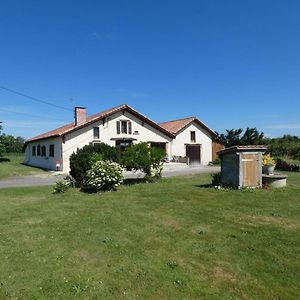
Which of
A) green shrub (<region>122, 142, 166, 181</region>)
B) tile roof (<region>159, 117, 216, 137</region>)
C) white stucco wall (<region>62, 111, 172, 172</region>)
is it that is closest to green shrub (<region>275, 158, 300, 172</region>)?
tile roof (<region>159, 117, 216, 137</region>)

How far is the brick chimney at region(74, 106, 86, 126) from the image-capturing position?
3209cm

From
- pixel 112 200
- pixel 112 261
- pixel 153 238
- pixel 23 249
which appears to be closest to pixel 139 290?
pixel 112 261

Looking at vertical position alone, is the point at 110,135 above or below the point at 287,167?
above

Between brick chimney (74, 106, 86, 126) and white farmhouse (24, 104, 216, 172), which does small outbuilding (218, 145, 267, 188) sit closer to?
white farmhouse (24, 104, 216, 172)

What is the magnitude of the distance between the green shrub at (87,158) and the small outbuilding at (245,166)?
6621mm

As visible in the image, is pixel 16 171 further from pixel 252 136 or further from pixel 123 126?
pixel 252 136

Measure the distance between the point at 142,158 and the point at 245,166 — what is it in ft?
18.7

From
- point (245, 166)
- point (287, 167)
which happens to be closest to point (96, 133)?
point (287, 167)

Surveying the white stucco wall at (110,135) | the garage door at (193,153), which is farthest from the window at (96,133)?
the garage door at (193,153)

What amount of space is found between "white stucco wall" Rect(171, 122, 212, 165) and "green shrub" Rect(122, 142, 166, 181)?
17.0 m

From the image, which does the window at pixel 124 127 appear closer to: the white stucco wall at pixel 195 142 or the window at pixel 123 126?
the window at pixel 123 126

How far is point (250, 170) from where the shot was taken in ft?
50.2

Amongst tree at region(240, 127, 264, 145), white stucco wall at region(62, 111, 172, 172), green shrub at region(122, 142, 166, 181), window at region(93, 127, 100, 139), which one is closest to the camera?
green shrub at region(122, 142, 166, 181)

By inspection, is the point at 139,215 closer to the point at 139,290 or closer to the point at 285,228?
the point at 285,228
